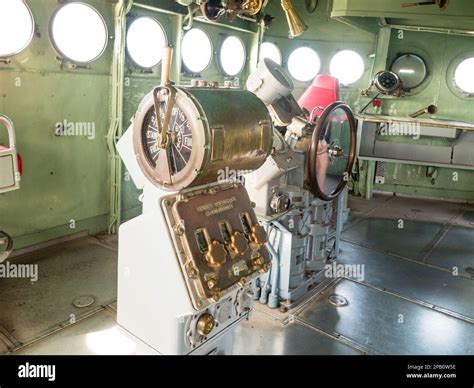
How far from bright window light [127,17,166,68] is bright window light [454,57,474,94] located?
12.6 feet

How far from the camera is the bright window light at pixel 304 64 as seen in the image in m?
6.04

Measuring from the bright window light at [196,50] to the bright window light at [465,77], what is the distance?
3238 mm

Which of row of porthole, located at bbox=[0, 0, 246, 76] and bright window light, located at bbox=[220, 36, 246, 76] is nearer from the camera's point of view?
row of porthole, located at bbox=[0, 0, 246, 76]

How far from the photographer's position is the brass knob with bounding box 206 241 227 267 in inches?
59.2

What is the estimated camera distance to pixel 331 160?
2863 mm

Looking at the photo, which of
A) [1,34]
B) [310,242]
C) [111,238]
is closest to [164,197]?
[310,242]

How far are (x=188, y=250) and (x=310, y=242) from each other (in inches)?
76.2

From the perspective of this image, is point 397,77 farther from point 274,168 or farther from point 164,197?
point 164,197

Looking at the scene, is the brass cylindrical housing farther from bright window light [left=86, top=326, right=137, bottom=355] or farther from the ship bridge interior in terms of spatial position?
bright window light [left=86, top=326, right=137, bottom=355]

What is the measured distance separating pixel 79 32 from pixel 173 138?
2.64m

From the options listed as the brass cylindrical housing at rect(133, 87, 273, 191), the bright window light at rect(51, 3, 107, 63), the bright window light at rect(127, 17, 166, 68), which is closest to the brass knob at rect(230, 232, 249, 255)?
the brass cylindrical housing at rect(133, 87, 273, 191)

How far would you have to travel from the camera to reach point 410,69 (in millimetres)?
5738

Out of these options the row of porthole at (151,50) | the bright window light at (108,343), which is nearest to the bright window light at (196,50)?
the row of porthole at (151,50)

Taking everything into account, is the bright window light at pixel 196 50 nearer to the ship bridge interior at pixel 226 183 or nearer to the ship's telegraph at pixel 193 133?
the ship bridge interior at pixel 226 183
